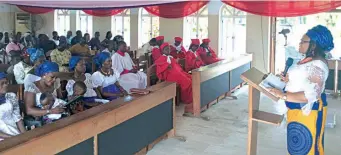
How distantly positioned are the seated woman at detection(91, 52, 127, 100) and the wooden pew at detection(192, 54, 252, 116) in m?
1.41

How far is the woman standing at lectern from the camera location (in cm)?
290

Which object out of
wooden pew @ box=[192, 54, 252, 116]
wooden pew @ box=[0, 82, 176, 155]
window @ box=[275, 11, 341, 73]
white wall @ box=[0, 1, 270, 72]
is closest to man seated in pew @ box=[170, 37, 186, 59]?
wooden pew @ box=[192, 54, 252, 116]

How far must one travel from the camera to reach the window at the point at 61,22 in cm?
1262

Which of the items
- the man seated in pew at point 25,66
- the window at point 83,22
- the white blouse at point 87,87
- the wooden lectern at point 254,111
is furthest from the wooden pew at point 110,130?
the window at point 83,22

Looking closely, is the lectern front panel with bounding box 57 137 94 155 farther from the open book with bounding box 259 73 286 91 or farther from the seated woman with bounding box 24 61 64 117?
the open book with bounding box 259 73 286 91

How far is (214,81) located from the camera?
266 inches

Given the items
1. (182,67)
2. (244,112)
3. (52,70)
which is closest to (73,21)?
(182,67)

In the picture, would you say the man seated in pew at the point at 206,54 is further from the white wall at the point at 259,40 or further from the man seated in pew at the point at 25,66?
the man seated in pew at the point at 25,66

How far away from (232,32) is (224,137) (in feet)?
17.6

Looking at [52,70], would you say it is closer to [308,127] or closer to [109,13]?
[308,127]

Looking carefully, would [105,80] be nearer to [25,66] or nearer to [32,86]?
[32,86]

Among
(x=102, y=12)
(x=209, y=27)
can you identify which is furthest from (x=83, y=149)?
(x=102, y=12)

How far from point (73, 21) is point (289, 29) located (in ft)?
20.8

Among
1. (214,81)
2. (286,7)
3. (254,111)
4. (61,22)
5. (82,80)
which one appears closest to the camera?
(254,111)
